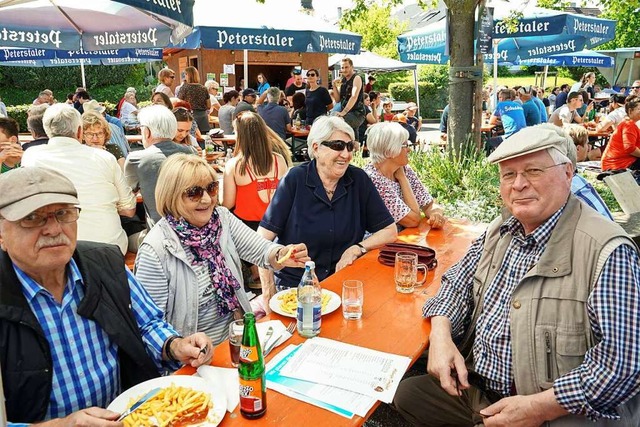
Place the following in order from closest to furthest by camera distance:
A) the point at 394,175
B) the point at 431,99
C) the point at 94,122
A: the point at 394,175 < the point at 94,122 < the point at 431,99

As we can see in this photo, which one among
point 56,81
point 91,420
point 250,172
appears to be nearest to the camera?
point 91,420

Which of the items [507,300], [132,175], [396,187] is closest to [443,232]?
[396,187]

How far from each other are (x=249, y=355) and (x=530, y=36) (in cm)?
825

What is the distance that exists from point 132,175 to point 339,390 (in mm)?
3677

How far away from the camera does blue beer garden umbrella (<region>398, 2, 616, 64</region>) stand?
7.42m

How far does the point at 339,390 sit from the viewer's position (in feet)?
6.11

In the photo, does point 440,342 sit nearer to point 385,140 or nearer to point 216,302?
point 216,302

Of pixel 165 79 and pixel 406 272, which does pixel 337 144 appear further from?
pixel 165 79

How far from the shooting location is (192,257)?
272cm

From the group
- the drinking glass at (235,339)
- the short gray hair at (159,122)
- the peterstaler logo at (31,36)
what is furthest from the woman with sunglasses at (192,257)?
the peterstaler logo at (31,36)

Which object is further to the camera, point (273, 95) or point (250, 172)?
point (273, 95)

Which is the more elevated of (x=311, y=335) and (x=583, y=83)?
(x=583, y=83)

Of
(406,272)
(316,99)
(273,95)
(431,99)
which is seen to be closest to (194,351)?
(406,272)

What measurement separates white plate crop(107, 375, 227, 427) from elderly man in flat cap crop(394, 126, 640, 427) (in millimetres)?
999
